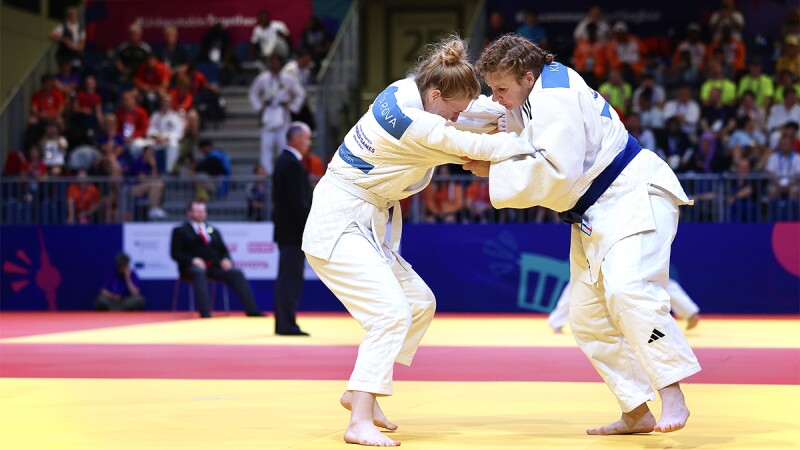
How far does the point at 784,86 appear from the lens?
1506cm

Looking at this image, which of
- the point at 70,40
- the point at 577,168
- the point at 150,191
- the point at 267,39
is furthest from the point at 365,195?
the point at 70,40

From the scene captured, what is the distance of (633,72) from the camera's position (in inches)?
636

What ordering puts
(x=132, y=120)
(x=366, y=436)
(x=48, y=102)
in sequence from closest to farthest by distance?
(x=366, y=436) → (x=132, y=120) → (x=48, y=102)

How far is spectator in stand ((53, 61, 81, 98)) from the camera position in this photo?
17281mm

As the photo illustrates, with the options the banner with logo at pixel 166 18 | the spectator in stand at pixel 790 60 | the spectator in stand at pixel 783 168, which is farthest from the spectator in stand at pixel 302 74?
the spectator in stand at pixel 790 60

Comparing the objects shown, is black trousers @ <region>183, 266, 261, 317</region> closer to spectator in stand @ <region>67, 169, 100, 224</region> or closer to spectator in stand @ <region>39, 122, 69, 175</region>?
spectator in stand @ <region>67, 169, 100, 224</region>

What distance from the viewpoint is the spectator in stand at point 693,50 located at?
16420 millimetres

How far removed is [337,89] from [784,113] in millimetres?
6377

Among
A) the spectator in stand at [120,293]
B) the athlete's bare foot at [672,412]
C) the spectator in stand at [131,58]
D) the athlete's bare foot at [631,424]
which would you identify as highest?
the spectator in stand at [131,58]

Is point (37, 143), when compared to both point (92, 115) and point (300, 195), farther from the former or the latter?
point (300, 195)

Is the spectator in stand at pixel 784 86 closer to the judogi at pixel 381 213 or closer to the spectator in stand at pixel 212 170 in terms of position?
the spectator in stand at pixel 212 170

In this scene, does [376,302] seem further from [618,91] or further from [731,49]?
[731,49]

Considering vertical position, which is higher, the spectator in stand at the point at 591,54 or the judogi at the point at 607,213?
the spectator in stand at the point at 591,54

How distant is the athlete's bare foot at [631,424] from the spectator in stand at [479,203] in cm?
871
